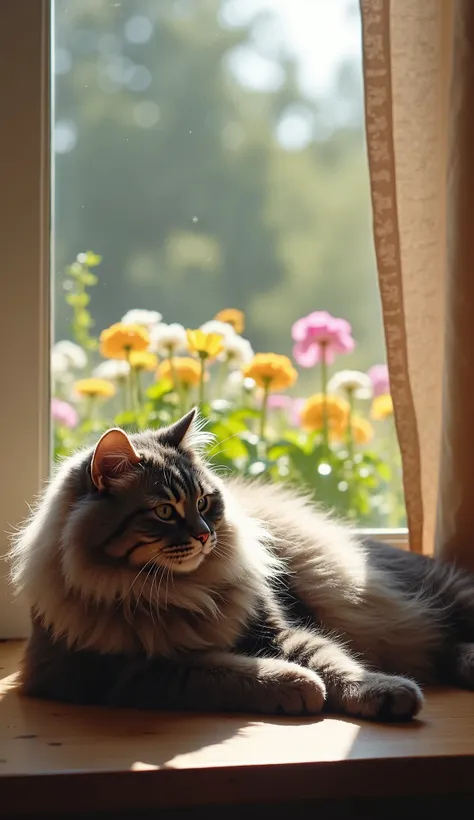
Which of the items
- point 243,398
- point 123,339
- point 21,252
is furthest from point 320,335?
point 21,252

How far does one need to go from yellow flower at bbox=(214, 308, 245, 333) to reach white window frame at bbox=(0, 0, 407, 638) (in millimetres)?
452

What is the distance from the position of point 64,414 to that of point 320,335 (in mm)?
623

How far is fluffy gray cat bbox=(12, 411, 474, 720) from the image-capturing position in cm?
128

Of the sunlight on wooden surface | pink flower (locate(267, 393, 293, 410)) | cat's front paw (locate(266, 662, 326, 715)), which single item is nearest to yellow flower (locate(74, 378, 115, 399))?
pink flower (locate(267, 393, 293, 410))

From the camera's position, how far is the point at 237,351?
204 cm

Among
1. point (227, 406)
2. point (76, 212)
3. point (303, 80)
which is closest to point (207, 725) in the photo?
point (227, 406)

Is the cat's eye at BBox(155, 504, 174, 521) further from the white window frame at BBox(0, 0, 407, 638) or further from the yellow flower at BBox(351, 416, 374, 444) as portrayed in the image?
the yellow flower at BBox(351, 416, 374, 444)

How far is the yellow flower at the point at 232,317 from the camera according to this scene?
6.76 ft

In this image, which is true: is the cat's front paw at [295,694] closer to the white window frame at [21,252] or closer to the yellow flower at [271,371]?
the white window frame at [21,252]

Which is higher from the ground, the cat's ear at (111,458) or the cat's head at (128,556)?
the cat's ear at (111,458)

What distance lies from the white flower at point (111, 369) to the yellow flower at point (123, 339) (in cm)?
6

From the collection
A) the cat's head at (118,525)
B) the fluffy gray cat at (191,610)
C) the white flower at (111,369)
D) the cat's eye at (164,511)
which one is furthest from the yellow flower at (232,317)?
the cat's eye at (164,511)

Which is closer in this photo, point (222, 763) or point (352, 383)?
point (222, 763)

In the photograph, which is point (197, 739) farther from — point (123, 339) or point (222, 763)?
point (123, 339)
